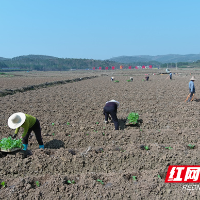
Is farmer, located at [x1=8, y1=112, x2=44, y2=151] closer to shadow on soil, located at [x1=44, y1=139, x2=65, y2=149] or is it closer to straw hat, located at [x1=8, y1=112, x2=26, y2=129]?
straw hat, located at [x1=8, y1=112, x2=26, y2=129]

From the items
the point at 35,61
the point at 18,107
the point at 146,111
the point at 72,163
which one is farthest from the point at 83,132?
the point at 35,61

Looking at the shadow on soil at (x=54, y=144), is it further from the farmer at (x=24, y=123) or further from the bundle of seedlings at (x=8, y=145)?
the bundle of seedlings at (x=8, y=145)

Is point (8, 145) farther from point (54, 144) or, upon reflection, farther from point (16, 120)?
point (54, 144)

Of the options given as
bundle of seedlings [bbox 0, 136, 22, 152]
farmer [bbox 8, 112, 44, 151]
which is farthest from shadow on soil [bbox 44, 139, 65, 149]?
bundle of seedlings [bbox 0, 136, 22, 152]

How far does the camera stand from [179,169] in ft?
17.1

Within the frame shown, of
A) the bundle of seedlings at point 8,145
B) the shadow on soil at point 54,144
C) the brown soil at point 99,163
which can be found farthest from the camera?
the shadow on soil at point 54,144

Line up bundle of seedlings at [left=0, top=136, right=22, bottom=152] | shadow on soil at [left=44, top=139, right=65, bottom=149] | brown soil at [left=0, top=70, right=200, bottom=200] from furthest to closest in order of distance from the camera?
shadow on soil at [left=44, top=139, right=65, bottom=149], bundle of seedlings at [left=0, top=136, right=22, bottom=152], brown soil at [left=0, top=70, right=200, bottom=200]

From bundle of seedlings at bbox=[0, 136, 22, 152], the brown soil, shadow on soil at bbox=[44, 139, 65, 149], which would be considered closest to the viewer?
the brown soil

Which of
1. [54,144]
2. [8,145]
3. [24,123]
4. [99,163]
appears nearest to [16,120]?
[24,123]

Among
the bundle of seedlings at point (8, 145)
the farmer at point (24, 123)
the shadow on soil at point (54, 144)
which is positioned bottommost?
the shadow on soil at point (54, 144)

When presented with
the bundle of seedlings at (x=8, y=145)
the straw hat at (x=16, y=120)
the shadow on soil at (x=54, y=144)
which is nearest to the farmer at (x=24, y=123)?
the straw hat at (x=16, y=120)

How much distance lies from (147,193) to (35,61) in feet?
659

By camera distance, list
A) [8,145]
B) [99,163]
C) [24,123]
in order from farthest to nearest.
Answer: [24,123]
[8,145]
[99,163]

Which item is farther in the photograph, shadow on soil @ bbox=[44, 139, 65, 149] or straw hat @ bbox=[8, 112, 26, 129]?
shadow on soil @ bbox=[44, 139, 65, 149]
